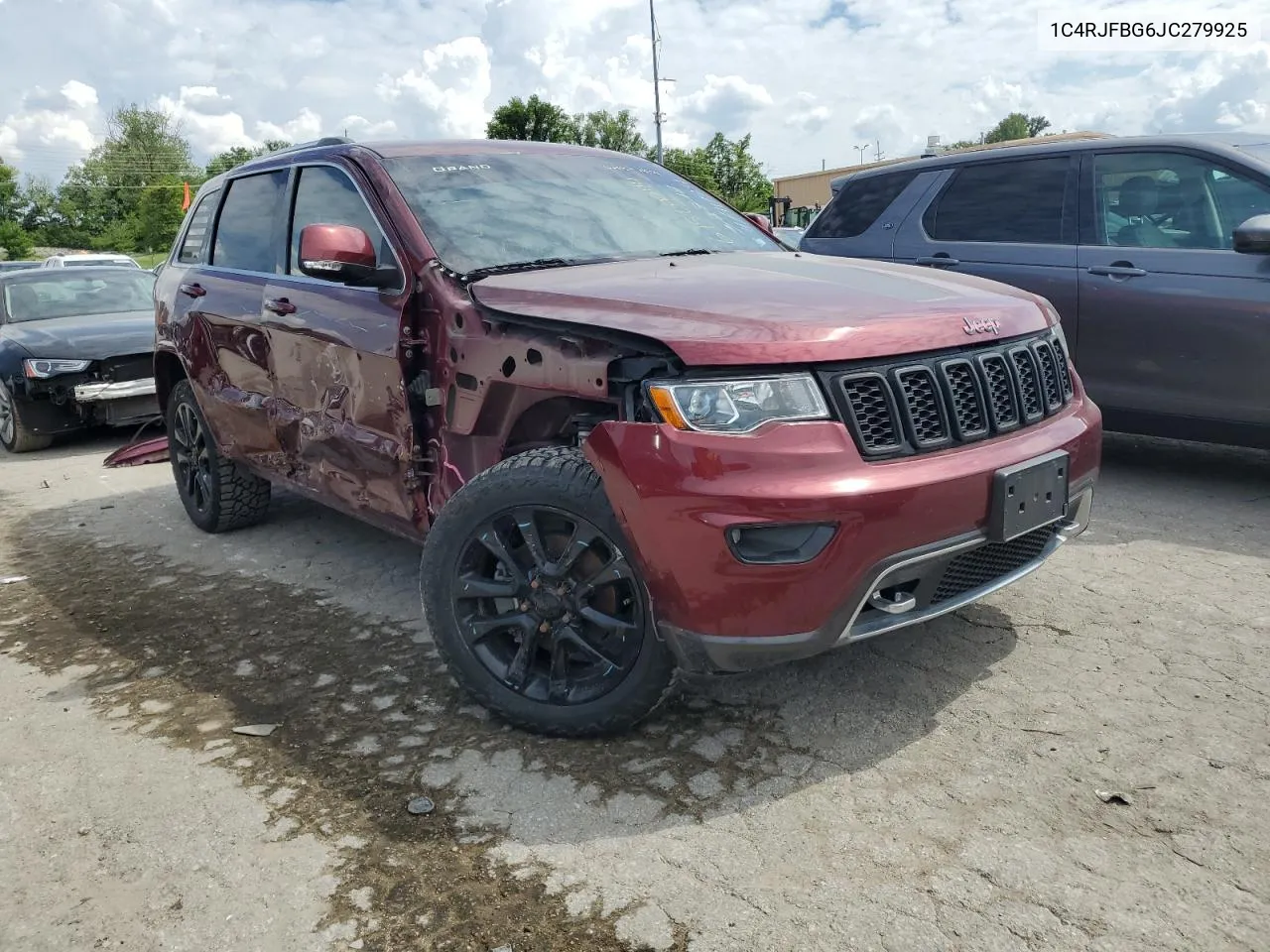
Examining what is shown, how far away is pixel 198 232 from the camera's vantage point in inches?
205

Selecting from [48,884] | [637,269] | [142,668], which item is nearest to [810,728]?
[637,269]

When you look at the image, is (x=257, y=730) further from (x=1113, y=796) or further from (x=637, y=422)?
(x=1113, y=796)

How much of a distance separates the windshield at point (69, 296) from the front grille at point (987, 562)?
8596 mm

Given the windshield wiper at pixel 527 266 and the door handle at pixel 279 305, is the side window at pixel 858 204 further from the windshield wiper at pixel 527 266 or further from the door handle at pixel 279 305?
the door handle at pixel 279 305

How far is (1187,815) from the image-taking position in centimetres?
244

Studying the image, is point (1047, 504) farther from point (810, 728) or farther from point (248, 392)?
point (248, 392)

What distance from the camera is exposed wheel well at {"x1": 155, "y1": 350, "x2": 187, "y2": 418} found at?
5453 millimetres

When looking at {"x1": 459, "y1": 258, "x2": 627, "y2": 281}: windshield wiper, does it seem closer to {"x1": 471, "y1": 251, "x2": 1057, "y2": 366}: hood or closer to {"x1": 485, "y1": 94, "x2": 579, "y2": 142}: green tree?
{"x1": 471, "y1": 251, "x2": 1057, "y2": 366}: hood

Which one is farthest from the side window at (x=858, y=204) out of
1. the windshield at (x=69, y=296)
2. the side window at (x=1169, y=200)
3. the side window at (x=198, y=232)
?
the windshield at (x=69, y=296)

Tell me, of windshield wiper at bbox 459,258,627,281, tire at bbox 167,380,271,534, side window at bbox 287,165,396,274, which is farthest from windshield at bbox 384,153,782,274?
tire at bbox 167,380,271,534

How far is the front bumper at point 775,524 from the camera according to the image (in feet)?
8.10

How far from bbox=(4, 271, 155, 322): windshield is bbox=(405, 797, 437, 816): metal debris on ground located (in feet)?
26.5

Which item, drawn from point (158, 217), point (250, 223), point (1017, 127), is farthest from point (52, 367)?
point (1017, 127)

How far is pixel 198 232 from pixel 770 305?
3628mm
